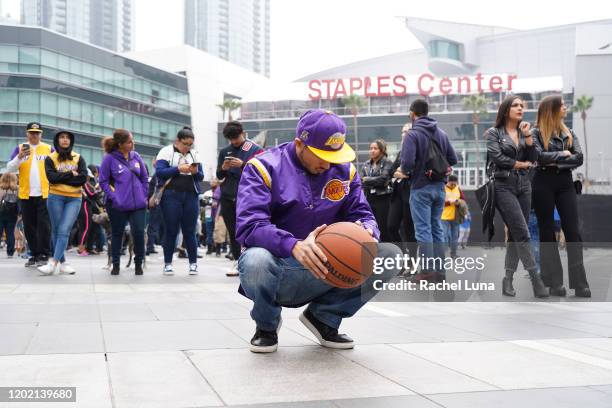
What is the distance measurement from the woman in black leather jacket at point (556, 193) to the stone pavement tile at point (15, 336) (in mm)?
4913

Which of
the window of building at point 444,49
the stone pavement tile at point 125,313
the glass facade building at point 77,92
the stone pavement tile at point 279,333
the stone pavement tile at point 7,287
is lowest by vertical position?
the stone pavement tile at point 7,287

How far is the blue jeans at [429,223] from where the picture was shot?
7.77 m

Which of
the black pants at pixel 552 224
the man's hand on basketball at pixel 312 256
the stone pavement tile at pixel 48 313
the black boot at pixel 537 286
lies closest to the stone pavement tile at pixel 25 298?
the stone pavement tile at pixel 48 313

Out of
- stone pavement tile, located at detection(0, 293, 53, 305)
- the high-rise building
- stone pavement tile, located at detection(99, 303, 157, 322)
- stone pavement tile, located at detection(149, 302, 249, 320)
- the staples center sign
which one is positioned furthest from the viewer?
the high-rise building

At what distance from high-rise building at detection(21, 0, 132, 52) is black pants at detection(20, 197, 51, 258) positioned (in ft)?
572

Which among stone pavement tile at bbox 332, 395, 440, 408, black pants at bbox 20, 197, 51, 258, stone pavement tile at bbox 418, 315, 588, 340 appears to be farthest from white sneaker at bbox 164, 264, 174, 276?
stone pavement tile at bbox 332, 395, 440, 408

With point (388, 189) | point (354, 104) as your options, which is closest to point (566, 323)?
point (388, 189)

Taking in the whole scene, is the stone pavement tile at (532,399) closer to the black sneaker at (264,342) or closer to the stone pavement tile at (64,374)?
the black sneaker at (264,342)

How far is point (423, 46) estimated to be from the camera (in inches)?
4119

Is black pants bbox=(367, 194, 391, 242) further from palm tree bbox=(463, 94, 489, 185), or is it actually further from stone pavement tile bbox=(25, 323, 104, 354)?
palm tree bbox=(463, 94, 489, 185)

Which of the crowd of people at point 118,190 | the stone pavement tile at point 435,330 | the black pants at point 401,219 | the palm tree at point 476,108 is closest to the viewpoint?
the stone pavement tile at point 435,330

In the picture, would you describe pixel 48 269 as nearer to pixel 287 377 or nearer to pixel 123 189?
pixel 123 189

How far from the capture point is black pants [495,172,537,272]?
6.95m

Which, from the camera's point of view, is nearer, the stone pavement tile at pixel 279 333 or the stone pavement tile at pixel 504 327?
the stone pavement tile at pixel 279 333
